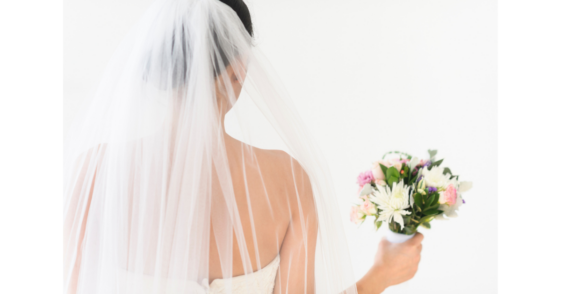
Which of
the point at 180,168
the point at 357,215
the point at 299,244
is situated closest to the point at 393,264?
the point at 357,215

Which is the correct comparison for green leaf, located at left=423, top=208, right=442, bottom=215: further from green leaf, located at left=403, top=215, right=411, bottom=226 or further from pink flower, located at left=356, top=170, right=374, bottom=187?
pink flower, located at left=356, top=170, right=374, bottom=187

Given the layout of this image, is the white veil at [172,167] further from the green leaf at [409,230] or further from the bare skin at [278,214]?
the green leaf at [409,230]

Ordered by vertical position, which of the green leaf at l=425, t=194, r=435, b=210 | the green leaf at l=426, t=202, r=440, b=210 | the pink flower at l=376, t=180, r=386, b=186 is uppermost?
the pink flower at l=376, t=180, r=386, b=186

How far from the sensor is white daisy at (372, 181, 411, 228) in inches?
48.8

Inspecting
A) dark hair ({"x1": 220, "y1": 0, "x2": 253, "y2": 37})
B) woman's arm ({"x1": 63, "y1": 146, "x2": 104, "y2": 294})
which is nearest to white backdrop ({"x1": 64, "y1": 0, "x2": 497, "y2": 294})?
dark hair ({"x1": 220, "y1": 0, "x2": 253, "y2": 37})

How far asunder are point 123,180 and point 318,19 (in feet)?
7.49

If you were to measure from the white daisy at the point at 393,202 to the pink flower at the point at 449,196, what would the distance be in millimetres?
116

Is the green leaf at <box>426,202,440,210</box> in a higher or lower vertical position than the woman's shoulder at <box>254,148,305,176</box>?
lower

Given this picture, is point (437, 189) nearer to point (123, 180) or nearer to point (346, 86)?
point (123, 180)

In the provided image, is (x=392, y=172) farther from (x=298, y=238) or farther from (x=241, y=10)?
(x=241, y=10)

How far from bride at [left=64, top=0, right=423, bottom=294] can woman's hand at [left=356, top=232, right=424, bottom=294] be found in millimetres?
461

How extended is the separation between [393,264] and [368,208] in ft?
0.73

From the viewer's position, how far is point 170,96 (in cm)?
73

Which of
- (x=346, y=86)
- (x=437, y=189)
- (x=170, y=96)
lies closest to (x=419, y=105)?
(x=346, y=86)
